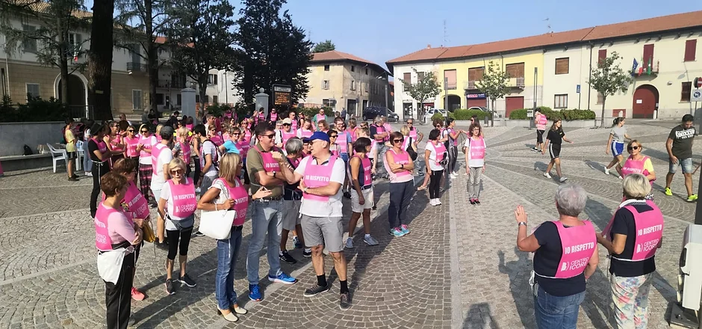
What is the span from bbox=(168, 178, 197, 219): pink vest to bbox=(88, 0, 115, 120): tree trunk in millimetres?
14963

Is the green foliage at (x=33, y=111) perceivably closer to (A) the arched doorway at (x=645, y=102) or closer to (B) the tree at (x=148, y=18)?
(B) the tree at (x=148, y=18)

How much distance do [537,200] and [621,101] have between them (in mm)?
39275

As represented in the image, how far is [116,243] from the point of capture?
3.66m

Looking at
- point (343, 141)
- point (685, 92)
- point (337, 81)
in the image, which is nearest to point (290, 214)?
point (343, 141)

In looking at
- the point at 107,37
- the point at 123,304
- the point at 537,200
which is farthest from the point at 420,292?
the point at 107,37

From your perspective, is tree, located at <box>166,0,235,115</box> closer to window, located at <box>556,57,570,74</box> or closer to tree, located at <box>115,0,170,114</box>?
tree, located at <box>115,0,170,114</box>

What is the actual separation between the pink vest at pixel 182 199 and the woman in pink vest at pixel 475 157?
6236 mm

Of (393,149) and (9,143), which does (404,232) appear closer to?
(393,149)

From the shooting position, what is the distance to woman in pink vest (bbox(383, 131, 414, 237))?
690 cm

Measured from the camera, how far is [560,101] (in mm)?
45062

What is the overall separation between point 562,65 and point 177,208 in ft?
158

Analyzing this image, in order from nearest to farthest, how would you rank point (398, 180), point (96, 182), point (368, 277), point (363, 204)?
point (368, 277) → point (363, 204) → point (398, 180) → point (96, 182)

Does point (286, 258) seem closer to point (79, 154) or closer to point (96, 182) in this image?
point (96, 182)

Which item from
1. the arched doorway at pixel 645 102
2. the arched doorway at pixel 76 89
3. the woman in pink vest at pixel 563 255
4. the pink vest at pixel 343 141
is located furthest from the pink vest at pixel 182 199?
the arched doorway at pixel 645 102
